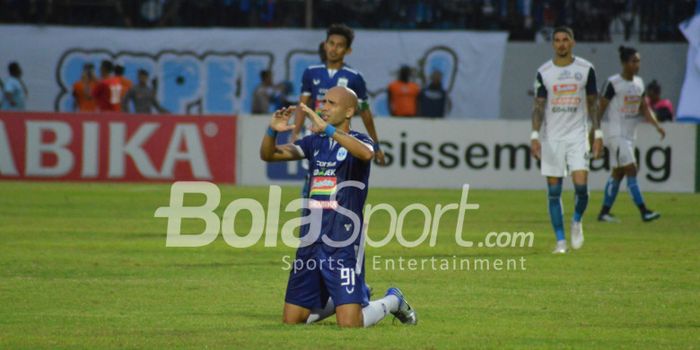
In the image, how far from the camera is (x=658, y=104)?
2988cm

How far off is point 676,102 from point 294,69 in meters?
8.57

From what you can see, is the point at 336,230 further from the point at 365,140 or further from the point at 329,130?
the point at 329,130

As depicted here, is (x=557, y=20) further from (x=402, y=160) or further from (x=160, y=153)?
(x=160, y=153)

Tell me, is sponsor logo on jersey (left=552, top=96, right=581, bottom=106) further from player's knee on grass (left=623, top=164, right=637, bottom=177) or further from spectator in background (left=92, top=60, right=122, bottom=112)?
spectator in background (left=92, top=60, right=122, bottom=112)

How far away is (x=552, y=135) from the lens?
1594 centimetres

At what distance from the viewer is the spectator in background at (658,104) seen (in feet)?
97.2

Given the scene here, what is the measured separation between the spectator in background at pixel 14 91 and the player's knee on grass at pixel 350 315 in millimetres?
21936

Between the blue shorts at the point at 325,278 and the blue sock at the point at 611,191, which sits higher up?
the blue shorts at the point at 325,278

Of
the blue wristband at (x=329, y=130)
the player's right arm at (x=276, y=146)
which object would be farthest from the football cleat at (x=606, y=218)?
the blue wristband at (x=329, y=130)

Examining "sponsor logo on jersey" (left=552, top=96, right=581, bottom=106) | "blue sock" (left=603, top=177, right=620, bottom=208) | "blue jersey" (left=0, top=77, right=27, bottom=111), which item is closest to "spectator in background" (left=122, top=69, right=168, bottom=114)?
"blue jersey" (left=0, top=77, right=27, bottom=111)

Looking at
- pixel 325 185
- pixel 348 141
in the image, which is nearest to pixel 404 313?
pixel 325 185

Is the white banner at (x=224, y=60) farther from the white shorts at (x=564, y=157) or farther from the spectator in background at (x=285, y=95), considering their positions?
the white shorts at (x=564, y=157)

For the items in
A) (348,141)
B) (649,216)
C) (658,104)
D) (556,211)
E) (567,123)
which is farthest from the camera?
(658,104)

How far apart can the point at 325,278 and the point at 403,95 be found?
68.7ft
